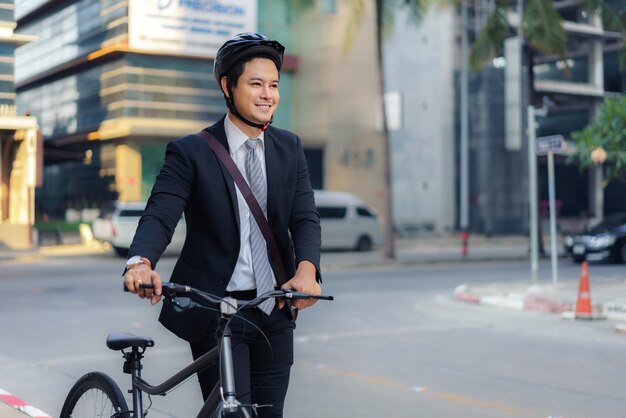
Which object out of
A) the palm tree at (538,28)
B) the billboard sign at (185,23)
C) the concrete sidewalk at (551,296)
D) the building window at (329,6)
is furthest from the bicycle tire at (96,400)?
the building window at (329,6)

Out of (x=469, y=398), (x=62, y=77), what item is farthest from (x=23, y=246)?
(x=469, y=398)

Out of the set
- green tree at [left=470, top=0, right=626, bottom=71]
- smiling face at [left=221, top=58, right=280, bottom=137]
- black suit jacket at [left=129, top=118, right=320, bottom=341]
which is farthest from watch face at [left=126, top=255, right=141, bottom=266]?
Result: green tree at [left=470, top=0, right=626, bottom=71]

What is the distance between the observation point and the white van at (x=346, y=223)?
31.5m

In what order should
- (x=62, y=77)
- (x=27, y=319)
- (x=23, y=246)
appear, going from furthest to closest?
1. (x=62, y=77)
2. (x=23, y=246)
3. (x=27, y=319)

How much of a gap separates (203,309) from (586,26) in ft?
165

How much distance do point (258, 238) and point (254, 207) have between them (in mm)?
121

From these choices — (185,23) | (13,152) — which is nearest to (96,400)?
(13,152)

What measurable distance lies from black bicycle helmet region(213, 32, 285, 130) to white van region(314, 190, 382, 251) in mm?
27581

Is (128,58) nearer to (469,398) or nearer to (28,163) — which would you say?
(28,163)

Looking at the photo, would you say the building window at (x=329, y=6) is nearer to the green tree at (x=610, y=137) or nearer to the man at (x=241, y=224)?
the green tree at (x=610, y=137)

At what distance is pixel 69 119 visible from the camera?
43.0 m

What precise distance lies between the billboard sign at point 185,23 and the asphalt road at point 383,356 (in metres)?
22.7

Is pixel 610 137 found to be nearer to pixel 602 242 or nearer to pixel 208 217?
pixel 602 242

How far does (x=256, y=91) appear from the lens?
10.9 feet
